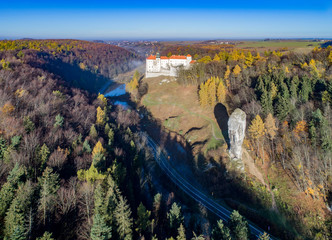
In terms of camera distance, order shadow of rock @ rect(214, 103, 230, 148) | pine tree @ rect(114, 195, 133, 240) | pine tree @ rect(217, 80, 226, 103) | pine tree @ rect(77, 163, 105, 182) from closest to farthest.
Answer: pine tree @ rect(114, 195, 133, 240)
pine tree @ rect(77, 163, 105, 182)
shadow of rock @ rect(214, 103, 230, 148)
pine tree @ rect(217, 80, 226, 103)

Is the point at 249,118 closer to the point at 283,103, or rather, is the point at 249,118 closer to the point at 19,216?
the point at 283,103

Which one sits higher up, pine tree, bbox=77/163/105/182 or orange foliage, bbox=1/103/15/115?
orange foliage, bbox=1/103/15/115

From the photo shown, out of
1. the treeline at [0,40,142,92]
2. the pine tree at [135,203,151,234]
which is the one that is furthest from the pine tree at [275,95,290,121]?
the treeline at [0,40,142,92]

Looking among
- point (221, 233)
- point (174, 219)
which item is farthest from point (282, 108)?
point (174, 219)

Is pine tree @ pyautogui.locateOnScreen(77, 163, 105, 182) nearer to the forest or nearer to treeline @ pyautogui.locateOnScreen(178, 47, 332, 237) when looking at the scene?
the forest

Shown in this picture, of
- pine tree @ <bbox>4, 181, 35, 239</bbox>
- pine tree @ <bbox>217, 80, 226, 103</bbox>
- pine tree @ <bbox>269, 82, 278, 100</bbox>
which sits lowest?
pine tree @ <bbox>4, 181, 35, 239</bbox>

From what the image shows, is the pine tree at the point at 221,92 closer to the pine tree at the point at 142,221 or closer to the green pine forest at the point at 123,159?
the green pine forest at the point at 123,159

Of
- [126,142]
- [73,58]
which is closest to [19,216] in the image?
[126,142]
